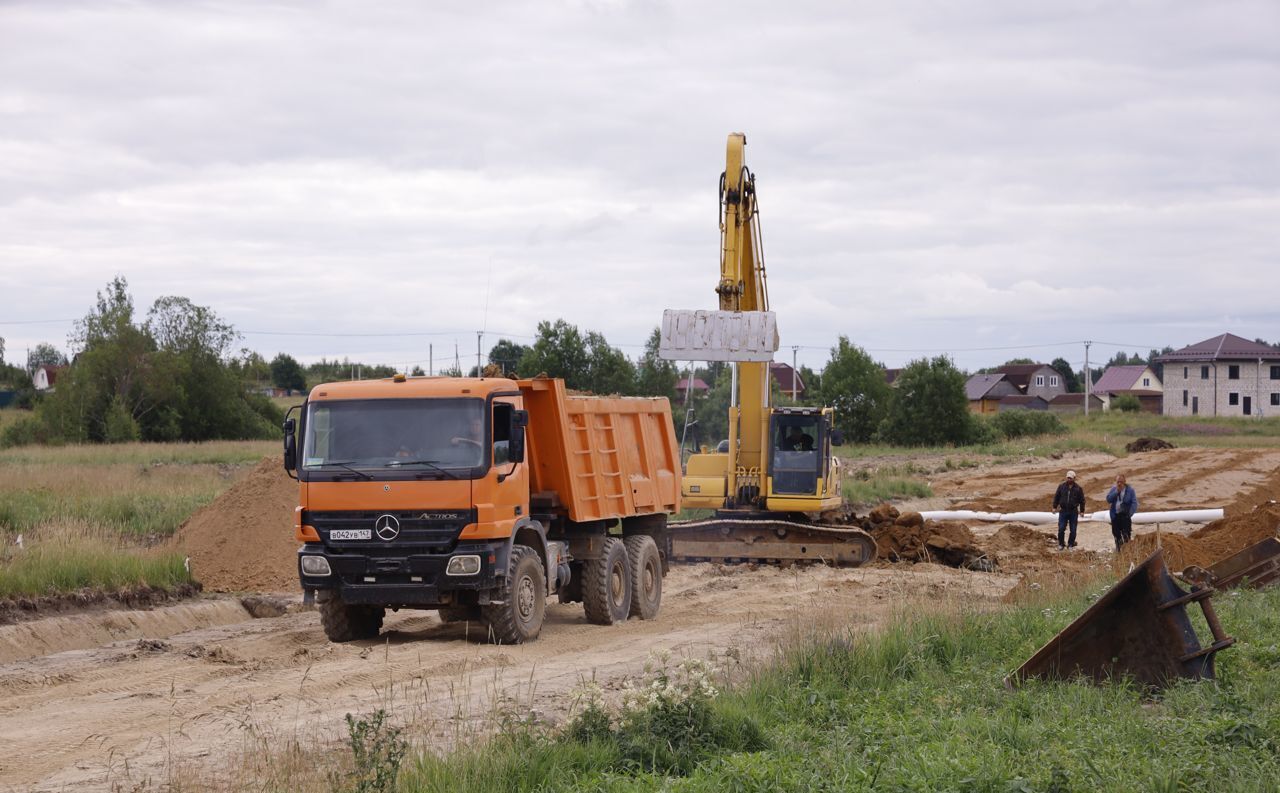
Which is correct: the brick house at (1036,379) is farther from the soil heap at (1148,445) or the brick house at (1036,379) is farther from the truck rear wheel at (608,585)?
the truck rear wheel at (608,585)

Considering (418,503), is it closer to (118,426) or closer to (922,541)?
(922,541)

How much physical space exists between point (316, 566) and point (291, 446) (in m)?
1.30

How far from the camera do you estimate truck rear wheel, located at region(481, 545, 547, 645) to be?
1367 cm

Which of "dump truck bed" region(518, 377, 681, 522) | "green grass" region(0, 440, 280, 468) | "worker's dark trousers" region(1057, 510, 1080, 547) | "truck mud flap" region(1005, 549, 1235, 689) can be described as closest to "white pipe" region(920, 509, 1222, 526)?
"worker's dark trousers" region(1057, 510, 1080, 547)

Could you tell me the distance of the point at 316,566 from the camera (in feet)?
44.1

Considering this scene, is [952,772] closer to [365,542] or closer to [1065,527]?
[365,542]

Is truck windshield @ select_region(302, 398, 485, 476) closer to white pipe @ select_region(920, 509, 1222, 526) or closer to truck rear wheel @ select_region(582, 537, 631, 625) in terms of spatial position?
truck rear wheel @ select_region(582, 537, 631, 625)

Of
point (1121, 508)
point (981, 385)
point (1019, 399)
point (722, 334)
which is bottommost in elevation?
point (1121, 508)

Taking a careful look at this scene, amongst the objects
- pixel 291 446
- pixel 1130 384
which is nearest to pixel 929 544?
pixel 291 446

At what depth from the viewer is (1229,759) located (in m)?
7.54

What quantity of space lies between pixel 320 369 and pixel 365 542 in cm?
9279

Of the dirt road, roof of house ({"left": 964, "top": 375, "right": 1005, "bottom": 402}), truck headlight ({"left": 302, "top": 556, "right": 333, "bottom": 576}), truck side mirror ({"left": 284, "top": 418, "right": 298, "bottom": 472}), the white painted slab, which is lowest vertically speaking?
the dirt road

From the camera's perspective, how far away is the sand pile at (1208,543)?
61.4ft

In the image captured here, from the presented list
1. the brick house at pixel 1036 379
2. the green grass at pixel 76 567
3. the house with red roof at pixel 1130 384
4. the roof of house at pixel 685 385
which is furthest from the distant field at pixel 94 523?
the brick house at pixel 1036 379
